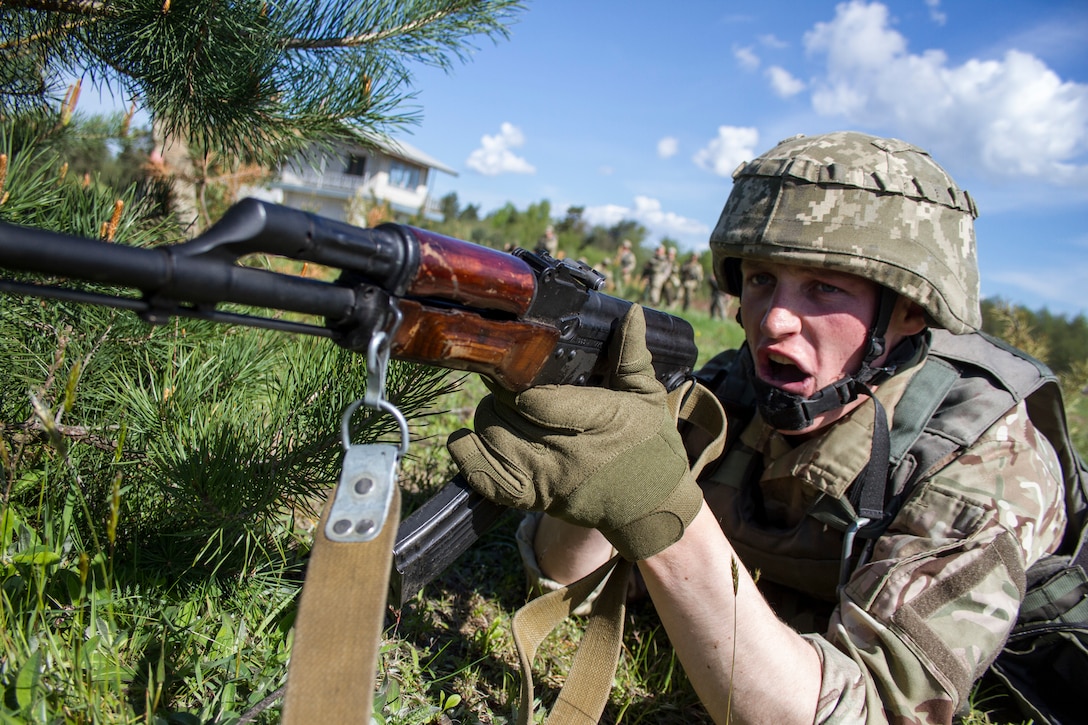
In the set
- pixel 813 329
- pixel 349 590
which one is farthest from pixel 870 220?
pixel 349 590

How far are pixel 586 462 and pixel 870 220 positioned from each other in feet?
4.93

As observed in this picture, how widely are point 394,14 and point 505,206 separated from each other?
56.2 m

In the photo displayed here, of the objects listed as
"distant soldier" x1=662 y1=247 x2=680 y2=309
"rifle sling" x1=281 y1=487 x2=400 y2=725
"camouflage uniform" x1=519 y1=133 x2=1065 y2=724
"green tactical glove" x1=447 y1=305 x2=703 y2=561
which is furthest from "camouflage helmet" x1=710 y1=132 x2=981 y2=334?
"distant soldier" x1=662 y1=247 x2=680 y2=309

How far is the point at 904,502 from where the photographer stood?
7.25 feet

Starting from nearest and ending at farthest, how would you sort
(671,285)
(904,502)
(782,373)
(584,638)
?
(584,638) → (904,502) → (782,373) → (671,285)

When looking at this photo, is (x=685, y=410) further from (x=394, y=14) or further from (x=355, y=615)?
(x=394, y=14)

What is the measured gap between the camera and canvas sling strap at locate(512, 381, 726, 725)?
6.31 feet

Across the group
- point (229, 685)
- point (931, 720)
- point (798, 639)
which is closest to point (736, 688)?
point (798, 639)

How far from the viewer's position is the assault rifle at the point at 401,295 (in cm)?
102

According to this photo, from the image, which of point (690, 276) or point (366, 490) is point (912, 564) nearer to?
point (366, 490)

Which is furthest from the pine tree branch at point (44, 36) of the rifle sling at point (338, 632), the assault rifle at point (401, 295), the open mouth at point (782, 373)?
the open mouth at point (782, 373)

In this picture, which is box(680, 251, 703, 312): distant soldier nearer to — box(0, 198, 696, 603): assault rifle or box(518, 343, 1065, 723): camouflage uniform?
box(518, 343, 1065, 723): camouflage uniform

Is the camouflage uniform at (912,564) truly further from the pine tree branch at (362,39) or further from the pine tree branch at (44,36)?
the pine tree branch at (44,36)

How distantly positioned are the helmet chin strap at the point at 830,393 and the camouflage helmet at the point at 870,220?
0.12 m
